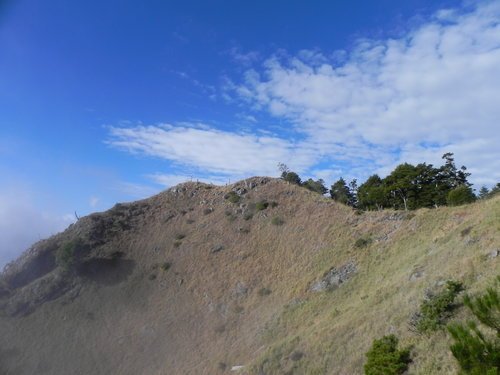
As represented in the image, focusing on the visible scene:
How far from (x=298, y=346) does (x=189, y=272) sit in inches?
1026

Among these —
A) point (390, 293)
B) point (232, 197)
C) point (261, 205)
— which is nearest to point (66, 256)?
point (232, 197)

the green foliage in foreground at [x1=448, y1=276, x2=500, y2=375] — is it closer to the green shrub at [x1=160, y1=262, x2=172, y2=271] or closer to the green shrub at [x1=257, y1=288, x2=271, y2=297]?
the green shrub at [x1=257, y1=288, x2=271, y2=297]

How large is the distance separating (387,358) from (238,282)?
1215 inches

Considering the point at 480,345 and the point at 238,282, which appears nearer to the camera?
the point at 480,345

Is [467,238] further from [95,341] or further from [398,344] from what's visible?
[95,341]

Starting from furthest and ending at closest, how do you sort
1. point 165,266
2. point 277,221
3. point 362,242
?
1. point 277,221
2. point 165,266
3. point 362,242

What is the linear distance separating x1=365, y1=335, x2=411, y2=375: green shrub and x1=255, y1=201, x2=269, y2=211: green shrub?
3826cm

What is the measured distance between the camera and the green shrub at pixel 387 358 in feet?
59.3

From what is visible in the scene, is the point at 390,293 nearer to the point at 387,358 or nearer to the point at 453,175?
the point at 387,358

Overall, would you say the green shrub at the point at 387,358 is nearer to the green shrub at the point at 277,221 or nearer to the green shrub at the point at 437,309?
the green shrub at the point at 437,309

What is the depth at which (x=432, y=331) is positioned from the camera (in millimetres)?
19234


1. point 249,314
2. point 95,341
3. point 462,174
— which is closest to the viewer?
point 249,314

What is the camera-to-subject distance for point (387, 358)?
1877cm

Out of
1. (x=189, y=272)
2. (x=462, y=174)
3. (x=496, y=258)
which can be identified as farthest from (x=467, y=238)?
(x=462, y=174)
